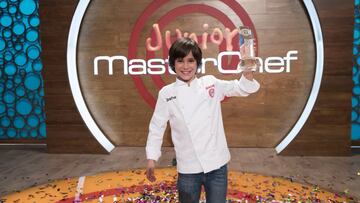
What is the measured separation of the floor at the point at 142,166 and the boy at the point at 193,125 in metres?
2.15

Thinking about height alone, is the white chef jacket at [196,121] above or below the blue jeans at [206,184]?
above

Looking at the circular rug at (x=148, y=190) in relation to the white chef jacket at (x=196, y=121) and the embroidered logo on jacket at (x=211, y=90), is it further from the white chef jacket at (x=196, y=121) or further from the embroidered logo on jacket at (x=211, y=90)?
the embroidered logo on jacket at (x=211, y=90)

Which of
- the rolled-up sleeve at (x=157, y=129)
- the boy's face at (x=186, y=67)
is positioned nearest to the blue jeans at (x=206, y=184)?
the rolled-up sleeve at (x=157, y=129)

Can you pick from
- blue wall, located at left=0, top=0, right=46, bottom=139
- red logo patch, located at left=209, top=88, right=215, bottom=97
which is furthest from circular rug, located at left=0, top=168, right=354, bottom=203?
blue wall, located at left=0, top=0, right=46, bottom=139

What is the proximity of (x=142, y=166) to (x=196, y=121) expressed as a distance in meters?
2.62

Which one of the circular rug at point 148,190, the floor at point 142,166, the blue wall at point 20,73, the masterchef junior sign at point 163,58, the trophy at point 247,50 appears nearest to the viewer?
the trophy at point 247,50

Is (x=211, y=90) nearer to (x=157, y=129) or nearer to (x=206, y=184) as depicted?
(x=157, y=129)

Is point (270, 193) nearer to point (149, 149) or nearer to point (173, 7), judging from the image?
point (149, 149)

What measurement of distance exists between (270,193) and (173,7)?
298 centimetres

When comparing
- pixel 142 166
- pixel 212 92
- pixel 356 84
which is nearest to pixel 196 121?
pixel 212 92

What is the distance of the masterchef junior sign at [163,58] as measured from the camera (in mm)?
4684

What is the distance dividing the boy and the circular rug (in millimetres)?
1300

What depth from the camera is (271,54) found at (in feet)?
15.5

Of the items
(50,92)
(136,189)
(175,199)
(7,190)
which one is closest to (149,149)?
(175,199)
